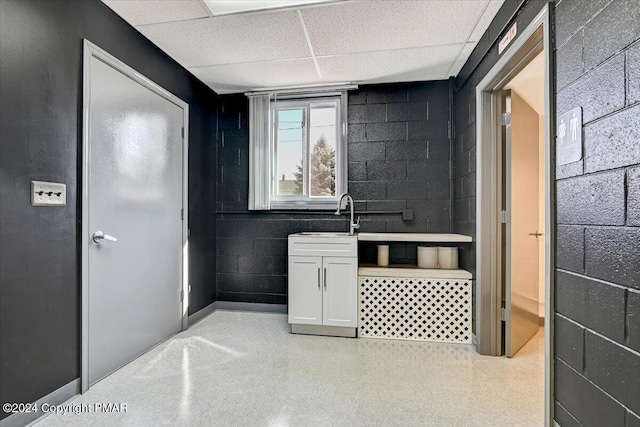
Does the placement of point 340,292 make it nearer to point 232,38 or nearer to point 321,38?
point 321,38

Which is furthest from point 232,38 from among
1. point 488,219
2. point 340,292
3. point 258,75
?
point 488,219

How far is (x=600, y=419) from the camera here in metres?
1.19

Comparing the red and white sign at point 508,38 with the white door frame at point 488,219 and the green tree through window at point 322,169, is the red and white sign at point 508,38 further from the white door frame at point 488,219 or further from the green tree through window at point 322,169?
the green tree through window at point 322,169

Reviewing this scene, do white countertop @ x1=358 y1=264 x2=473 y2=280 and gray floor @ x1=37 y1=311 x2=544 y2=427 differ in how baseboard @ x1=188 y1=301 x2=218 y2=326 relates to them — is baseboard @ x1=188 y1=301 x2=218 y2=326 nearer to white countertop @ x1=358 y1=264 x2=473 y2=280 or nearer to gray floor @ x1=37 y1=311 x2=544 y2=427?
gray floor @ x1=37 y1=311 x2=544 y2=427

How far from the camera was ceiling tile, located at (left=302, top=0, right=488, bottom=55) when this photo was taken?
2.17m

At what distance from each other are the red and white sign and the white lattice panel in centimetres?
182

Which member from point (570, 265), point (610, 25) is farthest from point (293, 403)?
point (610, 25)

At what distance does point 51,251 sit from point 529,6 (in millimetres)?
2991

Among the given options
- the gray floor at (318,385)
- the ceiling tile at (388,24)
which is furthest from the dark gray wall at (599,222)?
the ceiling tile at (388,24)

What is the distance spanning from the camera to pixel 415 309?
114 inches

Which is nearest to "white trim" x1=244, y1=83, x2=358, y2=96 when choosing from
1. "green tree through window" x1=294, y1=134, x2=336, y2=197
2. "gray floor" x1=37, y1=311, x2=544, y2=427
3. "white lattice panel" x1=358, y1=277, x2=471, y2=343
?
"green tree through window" x1=294, y1=134, x2=336, y2=197

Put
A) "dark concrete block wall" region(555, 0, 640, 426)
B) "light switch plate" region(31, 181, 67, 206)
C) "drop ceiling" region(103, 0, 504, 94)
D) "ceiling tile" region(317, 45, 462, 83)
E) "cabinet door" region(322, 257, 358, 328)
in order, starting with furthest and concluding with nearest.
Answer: "cabinet door" region(322, 257, 358, 328)
"ceiling tile" region(317, 45, 462, 83)
"drop ceiling" region(103, 0, 504, 94)
"light switch plate" region(31, 181, 67, 206)
"dark concrete block wall" region(555, 0, 640, 426)

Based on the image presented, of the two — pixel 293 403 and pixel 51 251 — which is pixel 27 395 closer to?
pixel 51 251

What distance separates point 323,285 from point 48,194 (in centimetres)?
211
